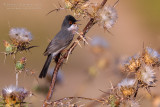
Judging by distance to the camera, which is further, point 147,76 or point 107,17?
point 107,17

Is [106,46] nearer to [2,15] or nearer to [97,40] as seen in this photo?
[97,40]

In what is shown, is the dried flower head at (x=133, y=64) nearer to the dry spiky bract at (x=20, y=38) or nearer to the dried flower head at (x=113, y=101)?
the dried flower head at (x=113, y=101)

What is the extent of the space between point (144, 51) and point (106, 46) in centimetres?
275

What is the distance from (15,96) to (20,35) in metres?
0.78

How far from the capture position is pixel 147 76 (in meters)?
3.14

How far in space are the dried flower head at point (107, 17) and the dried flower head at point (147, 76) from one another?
19.5 inches

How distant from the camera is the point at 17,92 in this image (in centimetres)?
284

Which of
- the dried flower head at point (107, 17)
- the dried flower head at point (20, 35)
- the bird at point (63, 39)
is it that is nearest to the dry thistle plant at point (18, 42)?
the dried flower head at point (20, 35)

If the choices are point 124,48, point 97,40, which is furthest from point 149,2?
point 97,40

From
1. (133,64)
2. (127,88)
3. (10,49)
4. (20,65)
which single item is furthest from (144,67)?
(10,49)

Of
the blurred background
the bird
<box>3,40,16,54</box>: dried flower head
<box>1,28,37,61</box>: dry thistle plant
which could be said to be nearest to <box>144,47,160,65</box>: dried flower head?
<box>1,28,37,61</box>: dry thistle plant

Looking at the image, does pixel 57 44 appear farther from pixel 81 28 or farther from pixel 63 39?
pixel 81 28

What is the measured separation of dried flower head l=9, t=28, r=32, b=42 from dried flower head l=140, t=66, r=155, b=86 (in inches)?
41.7

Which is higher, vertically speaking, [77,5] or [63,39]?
[63,39]
